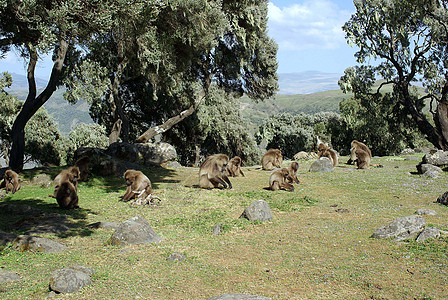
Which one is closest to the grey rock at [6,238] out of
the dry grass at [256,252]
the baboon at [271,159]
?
the dry grass at [256,252]

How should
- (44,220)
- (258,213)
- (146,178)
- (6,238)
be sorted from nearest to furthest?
1. (6,238)
2. (44,220)
3. (258,213)
4. (146,178)

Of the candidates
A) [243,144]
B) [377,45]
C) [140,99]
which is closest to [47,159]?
[140,99]

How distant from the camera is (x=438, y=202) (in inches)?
504

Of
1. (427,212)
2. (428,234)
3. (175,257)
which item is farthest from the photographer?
(427,212)

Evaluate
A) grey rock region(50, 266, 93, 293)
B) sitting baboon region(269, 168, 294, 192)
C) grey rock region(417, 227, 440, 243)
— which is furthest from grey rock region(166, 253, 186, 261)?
sitting baboon region(269, 168, 294, 192)

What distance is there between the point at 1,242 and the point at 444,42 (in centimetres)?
3252

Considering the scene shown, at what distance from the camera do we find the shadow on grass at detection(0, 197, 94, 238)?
412 inches

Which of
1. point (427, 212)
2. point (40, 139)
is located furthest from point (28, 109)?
point (40, 139)

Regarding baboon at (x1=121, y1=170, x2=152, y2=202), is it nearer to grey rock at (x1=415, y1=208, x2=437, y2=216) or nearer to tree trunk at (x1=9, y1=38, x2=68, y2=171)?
tree trunk at (x1=9, y1=38, x2=68, y2=171)

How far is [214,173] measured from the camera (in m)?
17.6

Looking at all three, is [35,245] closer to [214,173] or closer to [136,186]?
[136,186]

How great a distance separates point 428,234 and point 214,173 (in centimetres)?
1050

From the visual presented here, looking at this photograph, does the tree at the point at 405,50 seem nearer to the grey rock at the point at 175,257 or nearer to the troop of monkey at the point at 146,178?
the troop of monkey at the point at 146,178

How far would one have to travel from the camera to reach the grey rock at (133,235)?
9578 mm
